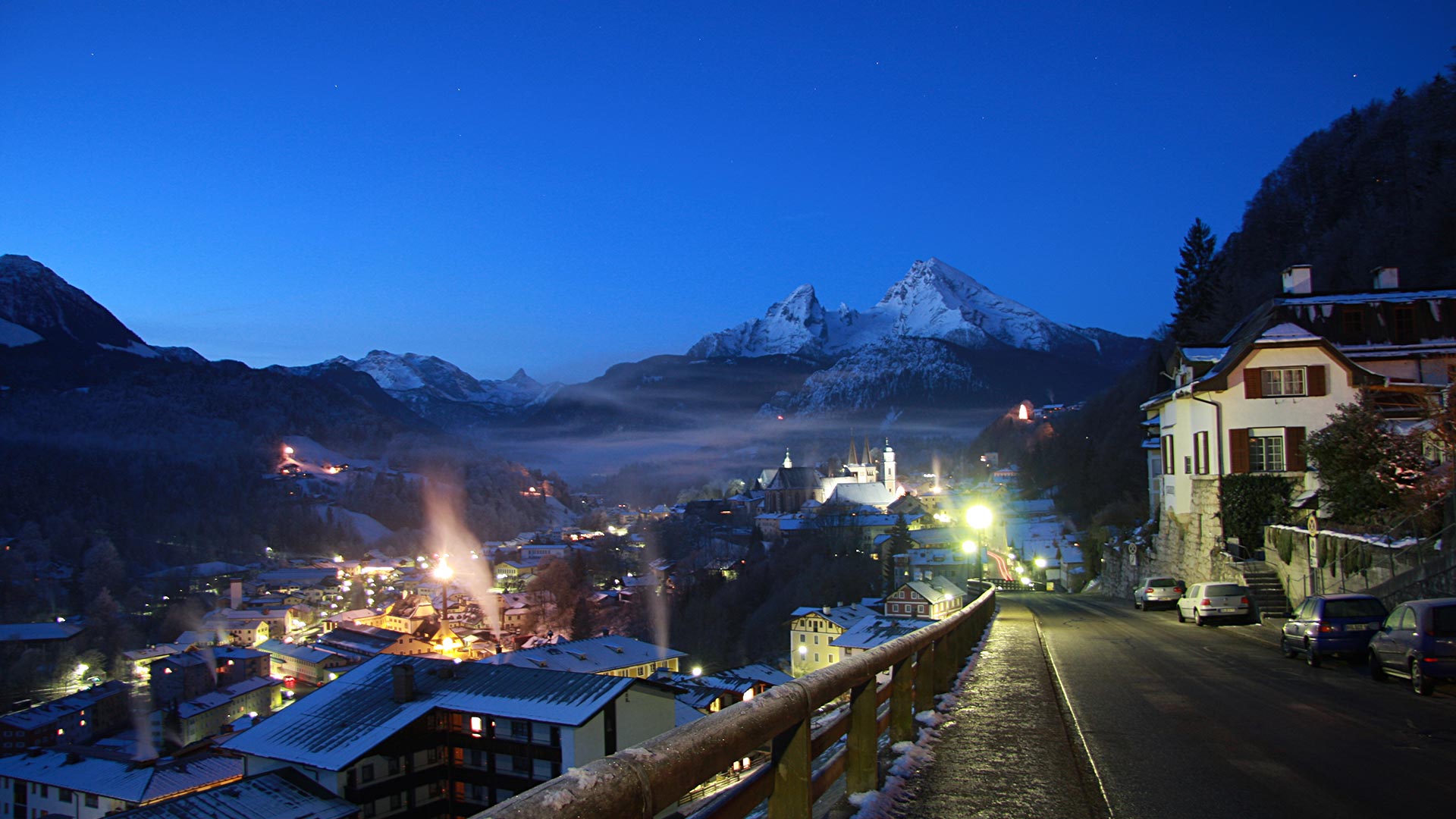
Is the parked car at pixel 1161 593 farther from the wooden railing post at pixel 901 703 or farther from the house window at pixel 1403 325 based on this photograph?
the wooden railing post at pixel 901 703

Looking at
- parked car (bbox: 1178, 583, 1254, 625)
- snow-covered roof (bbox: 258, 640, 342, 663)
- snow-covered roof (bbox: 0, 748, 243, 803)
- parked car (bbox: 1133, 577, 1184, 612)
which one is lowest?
snow-covered roof (bbox: 258, 640, 342, 663)

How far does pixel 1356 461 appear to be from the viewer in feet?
70.6

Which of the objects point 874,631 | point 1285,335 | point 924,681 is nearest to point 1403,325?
point 1285,335

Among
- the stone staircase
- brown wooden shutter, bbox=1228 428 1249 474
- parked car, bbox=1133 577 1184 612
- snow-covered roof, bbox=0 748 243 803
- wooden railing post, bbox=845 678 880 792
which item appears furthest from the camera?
snow-covered roof, bbox=0 748 243 803

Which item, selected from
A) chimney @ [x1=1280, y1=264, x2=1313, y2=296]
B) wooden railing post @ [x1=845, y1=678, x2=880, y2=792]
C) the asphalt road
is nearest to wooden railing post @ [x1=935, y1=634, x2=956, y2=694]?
the asphalt road

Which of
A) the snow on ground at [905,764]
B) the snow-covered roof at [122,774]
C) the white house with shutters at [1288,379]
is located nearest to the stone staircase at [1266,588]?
the white house with shutters at [1288,379]

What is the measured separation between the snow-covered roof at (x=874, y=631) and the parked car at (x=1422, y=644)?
2929 cm

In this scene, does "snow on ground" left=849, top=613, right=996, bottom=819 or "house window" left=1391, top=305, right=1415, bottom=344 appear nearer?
"snow on ground" left=849, top=613, right=996, bottom=819

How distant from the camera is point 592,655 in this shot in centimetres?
5762

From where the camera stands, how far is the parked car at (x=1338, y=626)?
532 inches

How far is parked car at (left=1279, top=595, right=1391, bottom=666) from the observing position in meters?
13.5

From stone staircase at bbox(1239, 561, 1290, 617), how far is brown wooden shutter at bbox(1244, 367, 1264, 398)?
556 centimetres

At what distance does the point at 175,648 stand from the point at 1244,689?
10553cm

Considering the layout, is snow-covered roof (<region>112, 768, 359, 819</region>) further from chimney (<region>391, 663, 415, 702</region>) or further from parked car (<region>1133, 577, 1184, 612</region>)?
parked car (<region>1133, 577, 1184, 612</region>)
